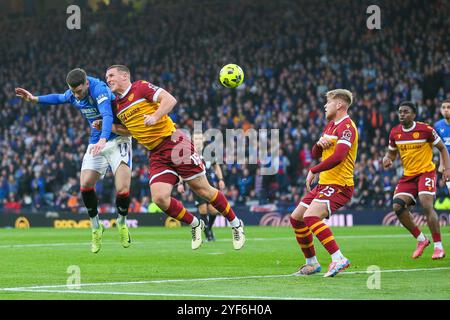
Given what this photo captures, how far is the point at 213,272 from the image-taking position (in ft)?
42.7

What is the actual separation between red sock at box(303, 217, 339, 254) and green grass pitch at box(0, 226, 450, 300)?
404 millimetres

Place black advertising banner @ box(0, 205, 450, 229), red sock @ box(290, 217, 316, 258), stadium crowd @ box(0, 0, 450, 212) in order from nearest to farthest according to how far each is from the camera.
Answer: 1. red sock @ box(290, 217, 316, 258)
2. black advertising banner @ box(0, 205, 450, 229)
3. stadium crowd @ box(0, 0, 450, 212)

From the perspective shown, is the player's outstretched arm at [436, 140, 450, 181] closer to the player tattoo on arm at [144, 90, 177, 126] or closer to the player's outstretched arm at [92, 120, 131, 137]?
the player tattoo on arm at [144, 90, 177, 126]

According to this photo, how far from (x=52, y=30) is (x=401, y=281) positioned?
3822cm

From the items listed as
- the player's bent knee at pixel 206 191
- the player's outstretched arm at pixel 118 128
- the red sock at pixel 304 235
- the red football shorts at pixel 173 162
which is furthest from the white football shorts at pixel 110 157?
the red sock at pixel 304 235

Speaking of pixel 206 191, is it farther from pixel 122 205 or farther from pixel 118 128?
pixel 122 205

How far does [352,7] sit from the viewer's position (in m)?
38.2

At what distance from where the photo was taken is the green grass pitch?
10.1 metres

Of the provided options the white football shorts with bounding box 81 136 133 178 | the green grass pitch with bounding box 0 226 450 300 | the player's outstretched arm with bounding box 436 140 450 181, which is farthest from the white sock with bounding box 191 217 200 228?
the player's outstretched arm with bounding box 436 140 450 181

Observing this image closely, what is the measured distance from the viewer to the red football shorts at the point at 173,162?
1335 cm

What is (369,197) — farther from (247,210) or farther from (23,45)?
(23,45)

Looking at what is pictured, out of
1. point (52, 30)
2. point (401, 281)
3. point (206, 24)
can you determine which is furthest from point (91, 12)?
point (401, 281)

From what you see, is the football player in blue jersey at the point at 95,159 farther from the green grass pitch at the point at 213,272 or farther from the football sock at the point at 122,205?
the green grass pitch at the point at 213,272

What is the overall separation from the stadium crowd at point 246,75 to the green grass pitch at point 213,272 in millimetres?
11436
